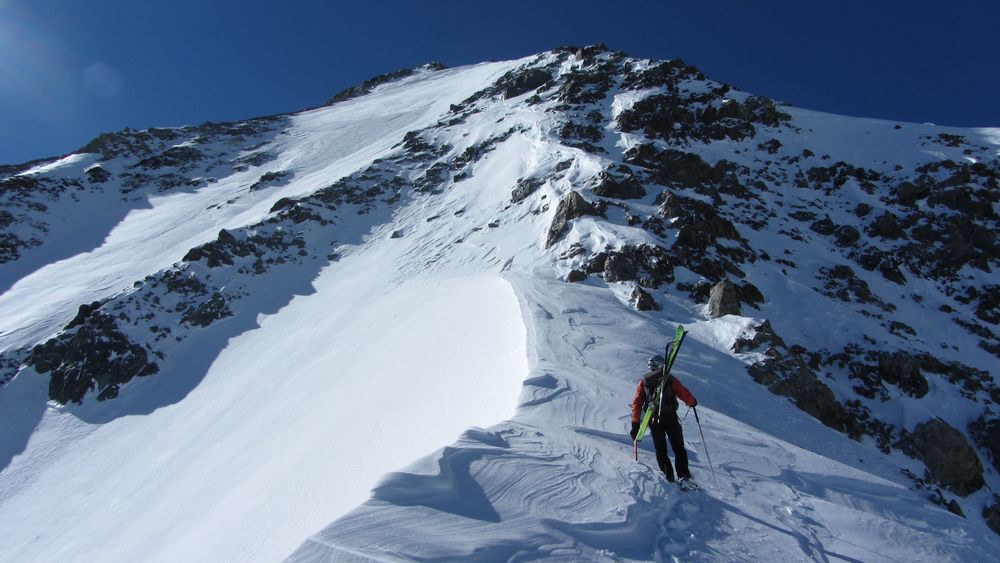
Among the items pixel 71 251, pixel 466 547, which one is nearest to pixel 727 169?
pixel 466 547

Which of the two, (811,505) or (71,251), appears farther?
(71,251)

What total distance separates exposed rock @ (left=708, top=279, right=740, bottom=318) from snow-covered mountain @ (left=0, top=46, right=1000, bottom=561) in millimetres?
107

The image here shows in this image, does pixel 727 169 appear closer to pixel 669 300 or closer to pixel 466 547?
pixel 669 300

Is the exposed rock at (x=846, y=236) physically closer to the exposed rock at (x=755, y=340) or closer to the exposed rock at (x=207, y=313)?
the exposed rock at (x=755, y=340)

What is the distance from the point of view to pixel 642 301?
14078 mm

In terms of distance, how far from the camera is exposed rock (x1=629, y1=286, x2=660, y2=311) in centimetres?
1402

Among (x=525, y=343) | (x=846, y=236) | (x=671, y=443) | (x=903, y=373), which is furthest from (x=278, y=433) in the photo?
(x=846, y=236)

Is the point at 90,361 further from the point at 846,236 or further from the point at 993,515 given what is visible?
the point at 846,236

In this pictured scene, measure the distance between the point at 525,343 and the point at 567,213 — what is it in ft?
34.3

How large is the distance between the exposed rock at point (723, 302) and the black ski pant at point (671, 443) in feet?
32.1

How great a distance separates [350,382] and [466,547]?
33.0 feet

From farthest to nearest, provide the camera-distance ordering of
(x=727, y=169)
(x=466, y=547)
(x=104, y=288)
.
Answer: (x=727, y=169) < (x=104, y=288) < (x=466, y=547)

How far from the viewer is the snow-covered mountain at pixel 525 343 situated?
506 cm

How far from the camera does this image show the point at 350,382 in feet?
42.5
